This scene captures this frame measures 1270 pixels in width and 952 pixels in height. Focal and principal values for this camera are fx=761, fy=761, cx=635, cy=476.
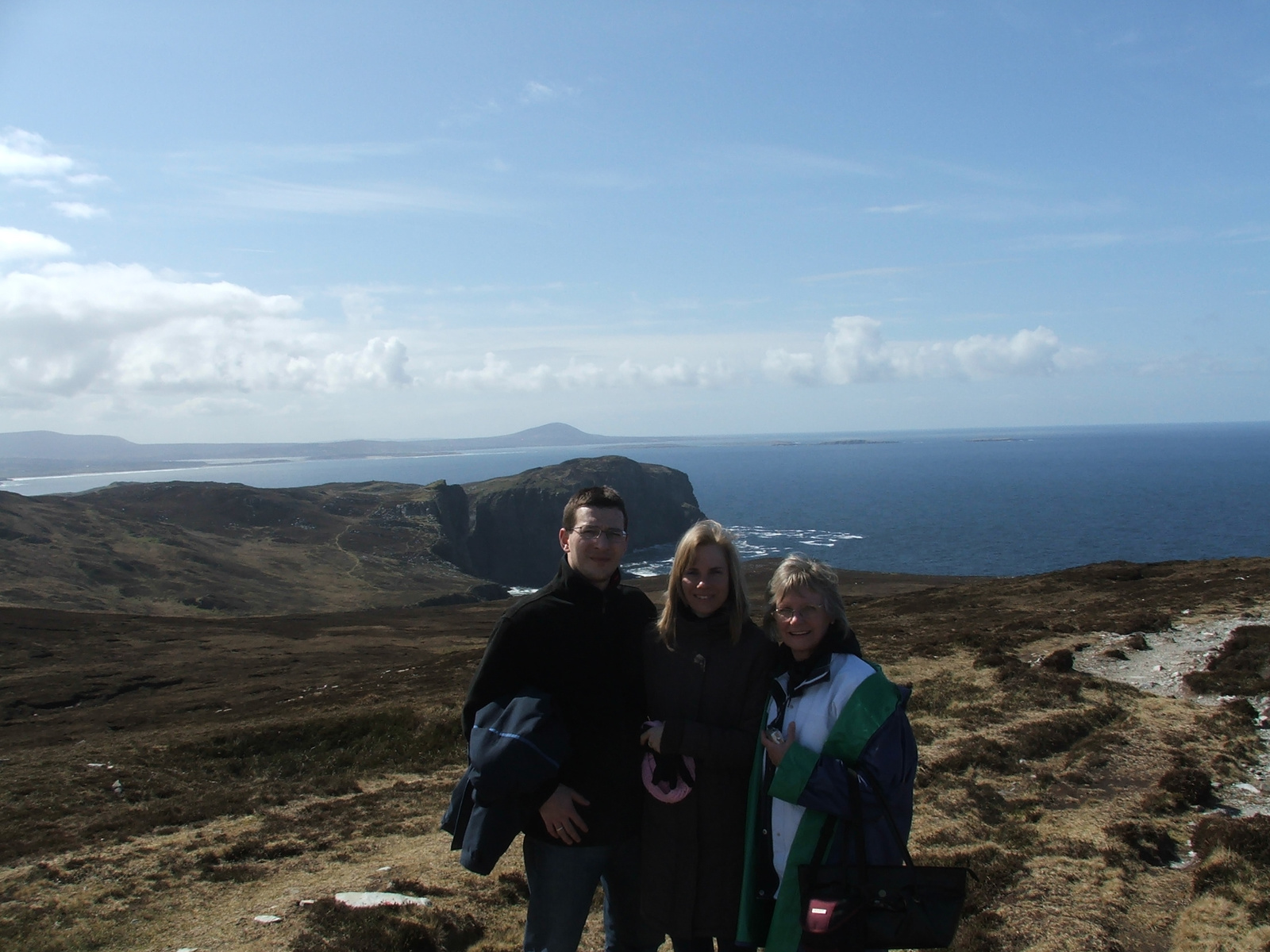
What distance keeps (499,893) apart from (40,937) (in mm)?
4763

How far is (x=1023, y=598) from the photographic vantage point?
113 feet

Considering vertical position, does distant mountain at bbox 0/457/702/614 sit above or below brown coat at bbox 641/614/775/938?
below

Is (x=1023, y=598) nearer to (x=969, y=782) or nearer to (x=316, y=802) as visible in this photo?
(x=969, y=782)

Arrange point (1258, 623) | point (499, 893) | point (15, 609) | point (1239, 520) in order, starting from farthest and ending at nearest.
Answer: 1. point (1239, 520)
2. point (15, 609)
3. point (1258, 623)
4. point (499, 893)

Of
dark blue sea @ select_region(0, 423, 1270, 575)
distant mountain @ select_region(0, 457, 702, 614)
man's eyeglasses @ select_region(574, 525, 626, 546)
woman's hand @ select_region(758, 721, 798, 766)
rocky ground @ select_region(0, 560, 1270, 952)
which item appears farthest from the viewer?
dark blue sea @ select_region(0, 423, 1270, 575)

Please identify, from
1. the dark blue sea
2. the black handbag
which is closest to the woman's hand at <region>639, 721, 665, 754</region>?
the black handbag

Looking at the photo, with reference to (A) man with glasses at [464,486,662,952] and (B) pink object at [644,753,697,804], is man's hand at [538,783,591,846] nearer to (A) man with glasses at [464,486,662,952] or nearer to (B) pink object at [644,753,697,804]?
(A) man with glasses at [464,486,662,952]

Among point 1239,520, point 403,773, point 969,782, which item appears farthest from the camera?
point 1239,520

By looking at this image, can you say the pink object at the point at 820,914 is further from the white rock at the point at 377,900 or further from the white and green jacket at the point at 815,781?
the white rock at the point at 377,900

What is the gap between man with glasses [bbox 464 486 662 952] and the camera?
4.40 meters

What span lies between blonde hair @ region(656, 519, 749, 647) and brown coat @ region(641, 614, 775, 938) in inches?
2.9

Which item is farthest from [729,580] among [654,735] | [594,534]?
[654,735]

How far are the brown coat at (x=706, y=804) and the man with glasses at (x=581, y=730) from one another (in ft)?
0.64

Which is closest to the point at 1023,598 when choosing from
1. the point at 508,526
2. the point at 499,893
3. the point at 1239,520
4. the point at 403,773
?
the point at 403,773
